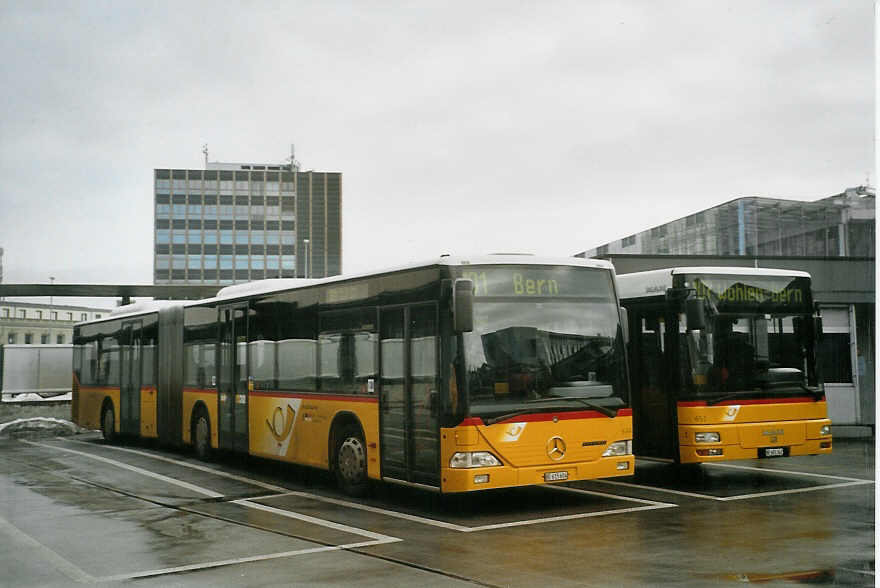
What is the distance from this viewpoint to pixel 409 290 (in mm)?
11242

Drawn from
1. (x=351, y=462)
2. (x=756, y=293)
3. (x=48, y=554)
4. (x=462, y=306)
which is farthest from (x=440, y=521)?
(x=756, y=293)

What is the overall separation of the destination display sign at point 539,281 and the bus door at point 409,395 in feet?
2.01

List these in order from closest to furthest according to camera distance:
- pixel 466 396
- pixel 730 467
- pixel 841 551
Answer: pixel 841 551
pixel 466 396
pixel 730 467

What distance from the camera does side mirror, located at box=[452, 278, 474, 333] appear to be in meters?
10.0

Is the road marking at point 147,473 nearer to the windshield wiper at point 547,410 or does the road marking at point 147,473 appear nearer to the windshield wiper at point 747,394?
the windshield wiper at point 547,410

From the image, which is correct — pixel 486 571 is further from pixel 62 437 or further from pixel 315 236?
pixel 315 236

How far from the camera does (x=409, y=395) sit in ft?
36.3

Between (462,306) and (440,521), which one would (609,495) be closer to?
(440,521)

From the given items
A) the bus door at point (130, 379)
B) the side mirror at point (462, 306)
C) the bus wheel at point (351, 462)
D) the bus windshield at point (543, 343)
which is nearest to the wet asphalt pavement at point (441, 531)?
the bus wheel at point (351, 462)

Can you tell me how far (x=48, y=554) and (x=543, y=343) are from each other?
5.39m

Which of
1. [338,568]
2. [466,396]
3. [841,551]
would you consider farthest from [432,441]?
[841,551]

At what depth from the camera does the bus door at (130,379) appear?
2091cm

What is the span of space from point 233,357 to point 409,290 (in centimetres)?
601

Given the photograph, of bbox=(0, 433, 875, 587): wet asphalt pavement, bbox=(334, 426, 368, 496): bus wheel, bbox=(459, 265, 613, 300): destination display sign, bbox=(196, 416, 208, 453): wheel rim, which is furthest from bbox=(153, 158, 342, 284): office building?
bbox=(459, 265, 613, 300): destination display sign
